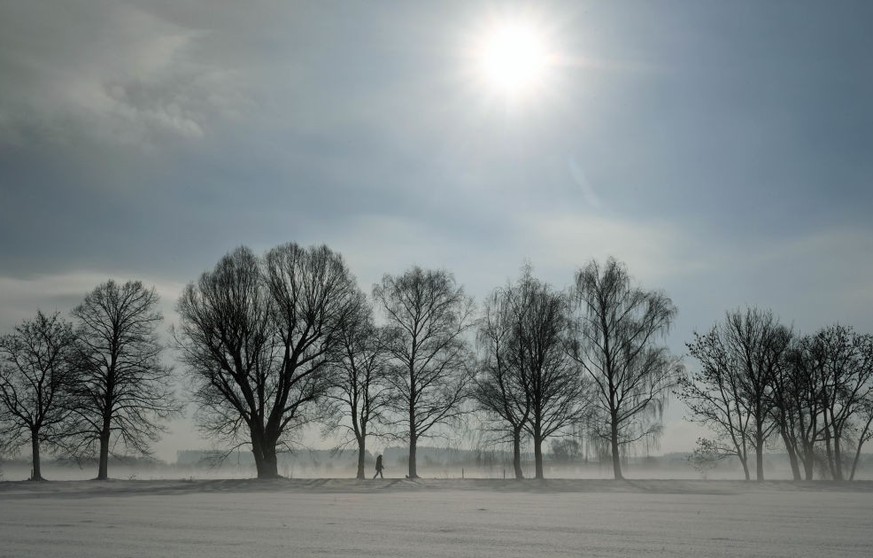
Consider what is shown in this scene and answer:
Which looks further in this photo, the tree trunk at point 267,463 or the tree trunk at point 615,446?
the tree trunk at point 615,446

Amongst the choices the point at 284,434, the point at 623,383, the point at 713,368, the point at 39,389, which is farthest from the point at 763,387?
the point at 39,389

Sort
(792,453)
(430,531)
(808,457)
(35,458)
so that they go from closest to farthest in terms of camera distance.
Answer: (430,531) → (35,458) → (792,453) → (808,457)

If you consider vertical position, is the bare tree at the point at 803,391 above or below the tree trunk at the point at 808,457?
above

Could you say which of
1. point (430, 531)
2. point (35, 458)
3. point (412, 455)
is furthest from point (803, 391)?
point (35, 458)

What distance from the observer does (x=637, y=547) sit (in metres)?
9.56

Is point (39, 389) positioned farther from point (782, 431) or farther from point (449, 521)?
point (782, 431)

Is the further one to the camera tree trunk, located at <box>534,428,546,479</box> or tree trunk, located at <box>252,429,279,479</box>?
tree trunk, located at <box>534,428,546,479</box>

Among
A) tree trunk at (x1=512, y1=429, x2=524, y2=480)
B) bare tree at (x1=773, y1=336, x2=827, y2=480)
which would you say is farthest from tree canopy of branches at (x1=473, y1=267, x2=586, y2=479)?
bare tree at (x1=773, y1=336, x2=827, y2=480)

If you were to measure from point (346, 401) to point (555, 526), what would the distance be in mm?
31923

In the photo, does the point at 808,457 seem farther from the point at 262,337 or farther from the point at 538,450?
the point at 262,337

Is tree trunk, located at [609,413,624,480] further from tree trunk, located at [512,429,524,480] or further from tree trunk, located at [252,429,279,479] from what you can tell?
tree trunk, located at [252,429,279,479]

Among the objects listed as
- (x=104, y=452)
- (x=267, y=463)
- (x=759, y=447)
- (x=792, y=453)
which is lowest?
(x=792, y=453)

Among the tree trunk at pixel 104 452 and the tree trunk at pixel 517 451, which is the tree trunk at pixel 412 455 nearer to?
the tree trunk at pixel 517 451

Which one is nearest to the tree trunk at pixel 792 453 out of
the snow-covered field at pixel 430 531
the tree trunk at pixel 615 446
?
the tree trunk at pixel 615 446
